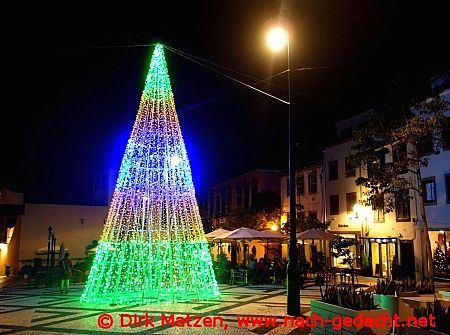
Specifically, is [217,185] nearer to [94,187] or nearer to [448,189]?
[94,187]

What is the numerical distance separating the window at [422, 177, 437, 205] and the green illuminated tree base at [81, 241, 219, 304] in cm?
1440

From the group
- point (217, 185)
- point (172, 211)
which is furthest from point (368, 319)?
point (217, 185)

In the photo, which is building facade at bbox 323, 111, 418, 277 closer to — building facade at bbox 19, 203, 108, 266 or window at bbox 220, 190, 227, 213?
building facade at bbox 19, 203, 108, 266

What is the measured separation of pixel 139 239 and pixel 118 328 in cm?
391

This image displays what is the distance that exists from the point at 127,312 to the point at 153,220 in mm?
2952

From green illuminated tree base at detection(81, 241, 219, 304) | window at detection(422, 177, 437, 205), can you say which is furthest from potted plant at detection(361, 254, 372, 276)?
green illuminated tree base at detection(81, 241, 219, 304)

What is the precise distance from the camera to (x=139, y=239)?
538 inches

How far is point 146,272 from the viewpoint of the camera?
1345 centimetres

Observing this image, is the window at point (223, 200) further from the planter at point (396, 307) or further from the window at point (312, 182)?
the planter at point (396, 307)

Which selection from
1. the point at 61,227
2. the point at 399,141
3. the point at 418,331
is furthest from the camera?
the point at 61,227

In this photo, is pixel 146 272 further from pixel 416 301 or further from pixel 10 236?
pixel 10 236

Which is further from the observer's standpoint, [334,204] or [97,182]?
[97,182]

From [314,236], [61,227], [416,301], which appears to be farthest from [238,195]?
[416,301]

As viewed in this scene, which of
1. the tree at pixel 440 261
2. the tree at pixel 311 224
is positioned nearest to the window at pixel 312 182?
the tree at pixel 311 224
